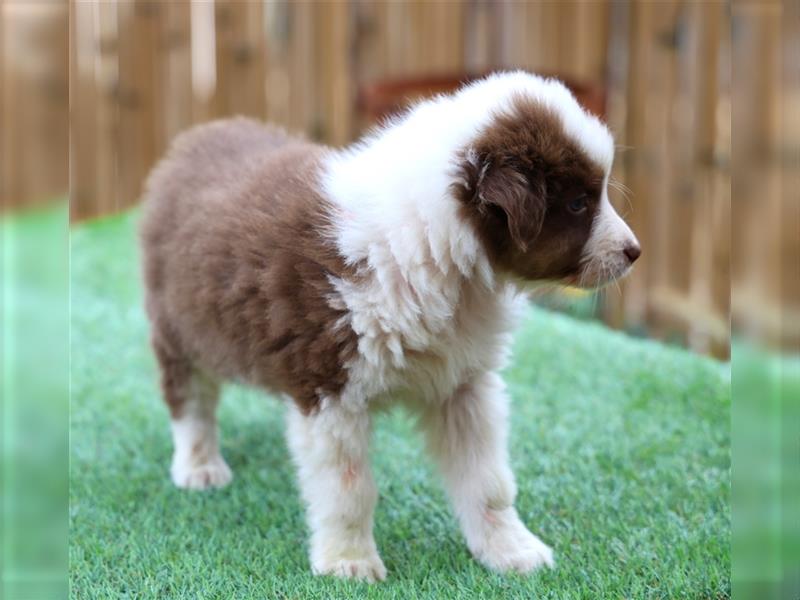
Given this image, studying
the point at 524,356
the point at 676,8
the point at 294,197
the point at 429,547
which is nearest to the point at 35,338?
the point at 294,197

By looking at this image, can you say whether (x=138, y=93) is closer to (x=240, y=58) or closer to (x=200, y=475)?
(x=240, y=58)

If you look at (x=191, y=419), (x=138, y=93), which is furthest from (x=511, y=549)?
(x=138, y=93)

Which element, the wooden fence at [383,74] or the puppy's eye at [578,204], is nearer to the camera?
the puppy's eye at [578,204]

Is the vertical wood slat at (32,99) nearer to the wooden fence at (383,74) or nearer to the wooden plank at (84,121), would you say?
the wooden fence at (383,74)

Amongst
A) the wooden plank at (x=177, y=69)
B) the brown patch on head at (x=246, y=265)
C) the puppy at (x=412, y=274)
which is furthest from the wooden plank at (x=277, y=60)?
the puppy at (x=412, y=274)

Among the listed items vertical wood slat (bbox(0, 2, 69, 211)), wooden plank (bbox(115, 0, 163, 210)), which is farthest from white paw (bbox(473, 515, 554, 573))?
wooden plank (bbox(115, 0, 163, 210))

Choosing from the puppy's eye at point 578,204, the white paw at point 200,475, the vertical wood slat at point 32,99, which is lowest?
the white paw at point 200,475
